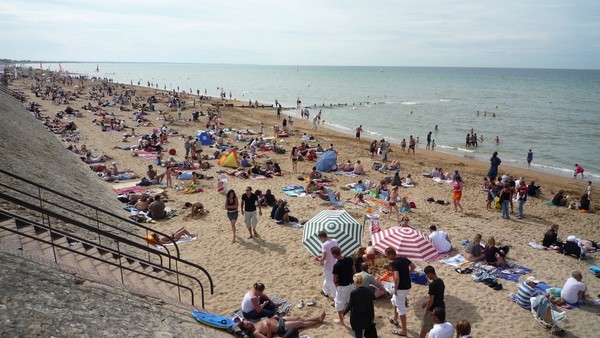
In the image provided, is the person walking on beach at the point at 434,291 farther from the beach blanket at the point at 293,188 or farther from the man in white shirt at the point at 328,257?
the beach blanket at the point at 293,188

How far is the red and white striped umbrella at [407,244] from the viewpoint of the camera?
827 cm

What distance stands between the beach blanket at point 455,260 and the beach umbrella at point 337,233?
128 inches

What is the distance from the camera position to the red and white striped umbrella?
27.1 ft

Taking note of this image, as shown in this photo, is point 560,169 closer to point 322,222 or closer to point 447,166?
point 447,166

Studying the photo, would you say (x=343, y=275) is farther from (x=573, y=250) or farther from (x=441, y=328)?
(x=573, y=250)

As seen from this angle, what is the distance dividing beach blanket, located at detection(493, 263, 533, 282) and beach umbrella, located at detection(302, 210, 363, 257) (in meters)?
4.11

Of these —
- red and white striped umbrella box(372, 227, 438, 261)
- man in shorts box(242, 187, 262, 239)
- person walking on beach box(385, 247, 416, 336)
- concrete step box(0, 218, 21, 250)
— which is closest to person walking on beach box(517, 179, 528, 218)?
red and white striped umbrella box(372, 227, 438, 261)

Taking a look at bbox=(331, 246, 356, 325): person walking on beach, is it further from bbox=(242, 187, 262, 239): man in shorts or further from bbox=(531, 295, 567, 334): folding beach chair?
bbox=(242, 187, 262, 239): man in shorts

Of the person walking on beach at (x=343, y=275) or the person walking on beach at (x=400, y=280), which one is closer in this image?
the person walking on beach at (x=400, y=280)

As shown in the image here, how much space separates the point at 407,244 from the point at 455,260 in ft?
10.1

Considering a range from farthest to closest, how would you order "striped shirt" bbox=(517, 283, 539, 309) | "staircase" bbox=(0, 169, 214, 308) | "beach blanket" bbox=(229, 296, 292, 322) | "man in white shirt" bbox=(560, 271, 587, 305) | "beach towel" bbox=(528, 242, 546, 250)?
"beach towel" bbox=(528, 242, 546, 250), "man in white shirt" bbox=(560, 271, 587, 305), "striped shirt" bbox=(517, 283, 539, 309), "beach blanket" bbox=(229, 296, 292, 322), "staircase" bbox=(0, 169, 214, 308)

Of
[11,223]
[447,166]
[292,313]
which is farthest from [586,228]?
[11,223]

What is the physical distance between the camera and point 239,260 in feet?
34.2


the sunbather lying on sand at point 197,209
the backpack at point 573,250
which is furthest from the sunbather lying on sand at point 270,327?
the backpack at point 573,250
